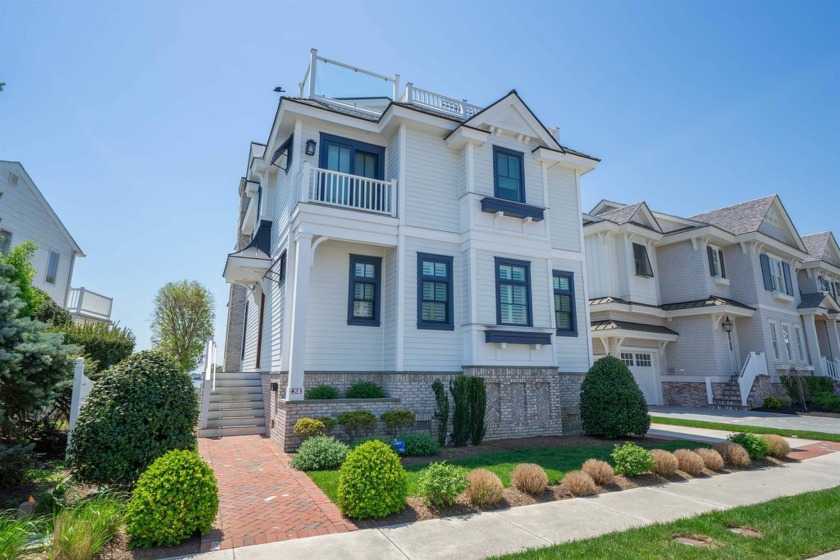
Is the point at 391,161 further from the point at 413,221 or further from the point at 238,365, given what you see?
the point at 238,365

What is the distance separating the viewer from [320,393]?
1062cm

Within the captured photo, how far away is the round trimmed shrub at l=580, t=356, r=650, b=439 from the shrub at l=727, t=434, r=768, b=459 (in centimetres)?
226

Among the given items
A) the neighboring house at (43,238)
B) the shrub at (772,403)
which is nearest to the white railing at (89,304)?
the neighboring house at (43,238)

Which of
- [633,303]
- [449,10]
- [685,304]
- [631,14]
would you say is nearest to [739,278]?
[685,304]

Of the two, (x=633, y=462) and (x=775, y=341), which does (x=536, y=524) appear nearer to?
(x=633, y=462)

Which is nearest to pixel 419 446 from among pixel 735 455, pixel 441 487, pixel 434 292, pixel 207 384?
pixel 441 487

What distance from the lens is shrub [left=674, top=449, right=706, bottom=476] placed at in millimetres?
8312

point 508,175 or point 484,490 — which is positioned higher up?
point 508,175

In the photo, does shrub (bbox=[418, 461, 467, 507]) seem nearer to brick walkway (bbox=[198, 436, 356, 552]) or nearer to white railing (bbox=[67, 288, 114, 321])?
brick walkway (bbox=[198, 436, 356, 552])

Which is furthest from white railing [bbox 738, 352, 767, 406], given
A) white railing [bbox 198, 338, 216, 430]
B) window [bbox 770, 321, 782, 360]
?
white railing [bbox 198, 338, 216, 430]

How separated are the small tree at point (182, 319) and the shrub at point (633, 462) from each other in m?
29.8

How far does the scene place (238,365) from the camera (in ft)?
65.5

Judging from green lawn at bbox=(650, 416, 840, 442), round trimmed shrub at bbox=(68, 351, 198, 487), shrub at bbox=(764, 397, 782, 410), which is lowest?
green lawn at bbox=(650, 416, 840, 442)

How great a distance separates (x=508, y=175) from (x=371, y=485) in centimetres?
1050
